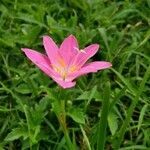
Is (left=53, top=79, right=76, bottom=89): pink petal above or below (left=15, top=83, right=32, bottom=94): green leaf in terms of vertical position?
above

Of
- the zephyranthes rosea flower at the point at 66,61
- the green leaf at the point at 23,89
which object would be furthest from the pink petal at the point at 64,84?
the green leaf at the point at 23,89

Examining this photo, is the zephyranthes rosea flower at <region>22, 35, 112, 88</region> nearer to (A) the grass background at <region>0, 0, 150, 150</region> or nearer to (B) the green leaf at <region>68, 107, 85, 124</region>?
(A) the grass background at <region>0, 0, 150, 150</region>

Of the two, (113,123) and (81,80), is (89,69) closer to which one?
(113,123)

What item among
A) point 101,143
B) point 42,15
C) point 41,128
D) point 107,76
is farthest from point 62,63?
point 42,15

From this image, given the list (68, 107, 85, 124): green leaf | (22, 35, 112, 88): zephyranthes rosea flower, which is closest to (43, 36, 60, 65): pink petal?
(22, 35, 112, 88): zephyranthes rosea flower

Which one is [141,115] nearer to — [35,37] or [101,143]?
[101,143]
